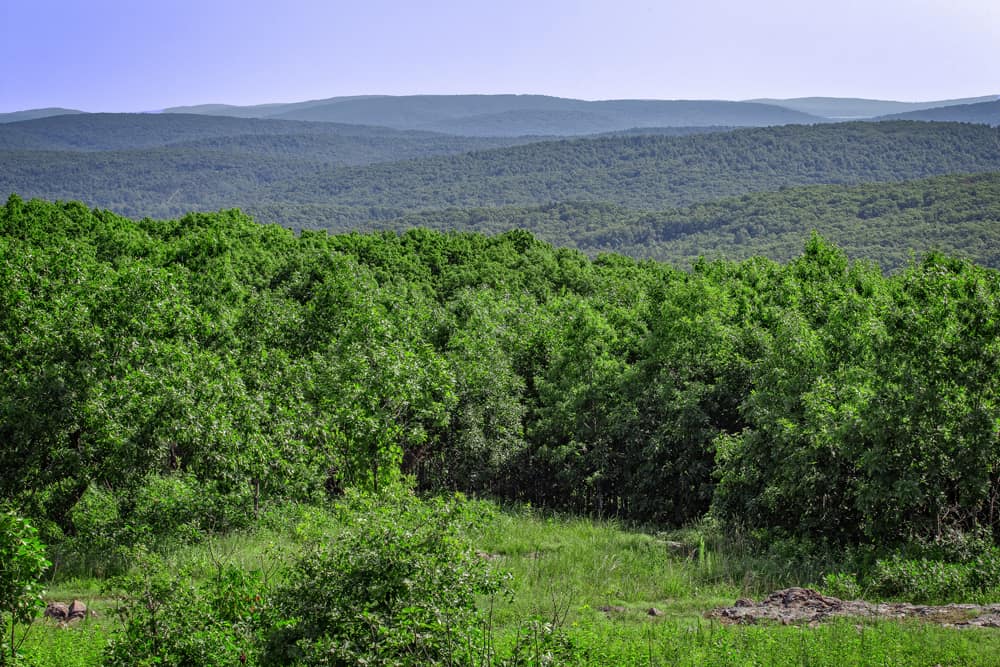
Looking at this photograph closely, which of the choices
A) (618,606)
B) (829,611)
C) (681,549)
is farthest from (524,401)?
(829,611)

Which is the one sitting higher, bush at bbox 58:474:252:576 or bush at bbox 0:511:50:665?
bush at bbox 0:511:50:665

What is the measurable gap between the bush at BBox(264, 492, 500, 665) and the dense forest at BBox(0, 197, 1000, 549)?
27.7ft

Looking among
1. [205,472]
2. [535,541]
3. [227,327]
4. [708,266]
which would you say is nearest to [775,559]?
[535,541]

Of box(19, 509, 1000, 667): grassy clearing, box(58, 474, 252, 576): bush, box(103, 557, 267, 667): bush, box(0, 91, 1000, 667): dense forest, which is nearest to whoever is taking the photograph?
box(103, 557, 267, 667): bush

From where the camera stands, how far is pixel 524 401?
31.7 meters

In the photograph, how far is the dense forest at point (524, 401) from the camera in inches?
695

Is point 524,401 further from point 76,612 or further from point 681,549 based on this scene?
point 76,612

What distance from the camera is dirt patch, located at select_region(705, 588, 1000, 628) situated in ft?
45.3

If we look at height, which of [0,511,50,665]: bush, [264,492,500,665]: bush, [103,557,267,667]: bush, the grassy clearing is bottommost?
the grassy clearing

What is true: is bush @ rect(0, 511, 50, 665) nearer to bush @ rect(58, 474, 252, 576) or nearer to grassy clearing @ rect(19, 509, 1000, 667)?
grassy clearing @ rect(19, 509, 1000, 667)

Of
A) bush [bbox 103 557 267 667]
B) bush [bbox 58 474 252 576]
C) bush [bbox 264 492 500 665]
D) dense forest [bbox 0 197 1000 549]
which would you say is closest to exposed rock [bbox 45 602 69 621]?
bush [bbox 58 474 252 576]

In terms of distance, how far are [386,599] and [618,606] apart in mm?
7496

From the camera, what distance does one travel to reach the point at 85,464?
18.8 metres

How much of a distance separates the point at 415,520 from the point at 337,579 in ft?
3.89
